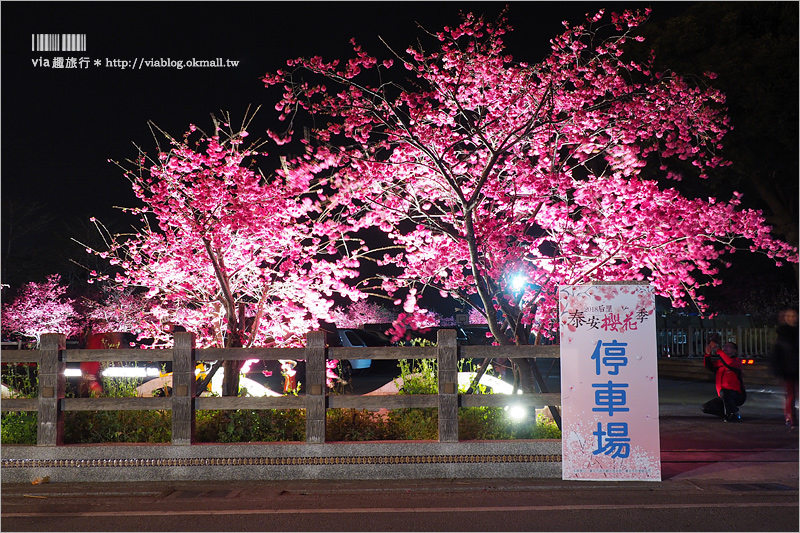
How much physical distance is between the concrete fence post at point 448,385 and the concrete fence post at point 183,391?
117 inches

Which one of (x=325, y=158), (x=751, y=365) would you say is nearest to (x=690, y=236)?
(x=325, y=158)

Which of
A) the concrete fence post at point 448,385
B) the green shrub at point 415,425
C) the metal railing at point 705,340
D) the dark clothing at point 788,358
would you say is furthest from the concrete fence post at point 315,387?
the metal railing at point 705,340

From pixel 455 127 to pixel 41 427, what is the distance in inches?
288

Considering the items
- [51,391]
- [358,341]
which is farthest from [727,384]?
[358,341]

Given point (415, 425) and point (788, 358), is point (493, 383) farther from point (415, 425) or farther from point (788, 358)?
point (788, 358)

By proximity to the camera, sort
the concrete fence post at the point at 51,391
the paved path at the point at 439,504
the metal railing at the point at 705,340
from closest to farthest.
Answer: the paved path at the point at 439,504 < the concrete fence post at the point at 51,391 < the metal railing at the point at 705,340

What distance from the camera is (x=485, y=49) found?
9969 millimetres

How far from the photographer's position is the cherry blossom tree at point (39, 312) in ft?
121

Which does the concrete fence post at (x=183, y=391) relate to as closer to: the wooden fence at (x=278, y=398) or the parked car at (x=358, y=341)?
the wooden fence at (x=278, y=398)

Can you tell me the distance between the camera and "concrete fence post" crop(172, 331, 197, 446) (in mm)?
7661

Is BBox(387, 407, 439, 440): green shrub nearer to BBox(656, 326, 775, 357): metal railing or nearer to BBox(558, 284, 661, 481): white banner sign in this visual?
BBox(558, 284, 661, 481): white banner sign

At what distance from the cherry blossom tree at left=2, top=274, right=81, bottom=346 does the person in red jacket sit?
3463 centimetres

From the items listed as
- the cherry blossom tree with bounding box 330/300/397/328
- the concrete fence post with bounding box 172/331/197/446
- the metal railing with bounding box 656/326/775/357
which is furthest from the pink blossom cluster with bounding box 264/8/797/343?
the cherry blossom tree with bounding box 330/300/397/328

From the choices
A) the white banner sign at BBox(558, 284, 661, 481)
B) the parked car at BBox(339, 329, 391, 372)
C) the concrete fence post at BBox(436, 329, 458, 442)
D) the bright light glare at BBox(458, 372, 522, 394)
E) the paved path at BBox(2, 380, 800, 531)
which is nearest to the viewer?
the paved path at BBox(2, 380, 800, 531)
